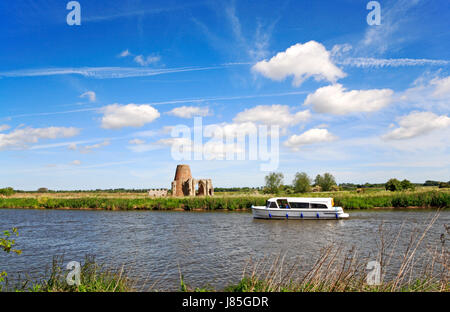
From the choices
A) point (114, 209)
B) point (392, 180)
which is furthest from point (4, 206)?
point (392, 180)

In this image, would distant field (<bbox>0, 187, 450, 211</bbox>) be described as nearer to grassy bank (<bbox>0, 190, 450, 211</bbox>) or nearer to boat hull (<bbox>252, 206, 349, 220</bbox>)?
grassy bank (<bbox>0, 190, 450, 211</bbox>)

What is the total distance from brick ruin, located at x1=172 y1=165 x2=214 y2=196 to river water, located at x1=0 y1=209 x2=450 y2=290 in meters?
35.2

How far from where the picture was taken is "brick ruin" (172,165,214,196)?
208 ft

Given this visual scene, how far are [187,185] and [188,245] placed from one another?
149 ft

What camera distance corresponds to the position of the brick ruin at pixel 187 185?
63.5 m

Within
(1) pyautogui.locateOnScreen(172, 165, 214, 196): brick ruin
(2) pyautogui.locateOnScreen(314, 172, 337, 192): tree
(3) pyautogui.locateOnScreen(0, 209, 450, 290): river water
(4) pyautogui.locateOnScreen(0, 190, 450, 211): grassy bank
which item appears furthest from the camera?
(2) pyautogui.locateOnScreen(314, 172, 337, 192): tree

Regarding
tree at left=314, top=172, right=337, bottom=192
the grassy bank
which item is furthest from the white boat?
tree at left=314, top=172, right=337, bottom=192

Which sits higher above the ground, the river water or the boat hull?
the boat hull

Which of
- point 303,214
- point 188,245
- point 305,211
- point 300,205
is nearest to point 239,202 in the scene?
point 300,205

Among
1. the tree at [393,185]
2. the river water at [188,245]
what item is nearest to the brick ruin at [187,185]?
the river water at [188,245]

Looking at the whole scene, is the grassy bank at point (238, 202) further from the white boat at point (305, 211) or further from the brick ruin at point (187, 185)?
the brick ruin at point (187, 185)

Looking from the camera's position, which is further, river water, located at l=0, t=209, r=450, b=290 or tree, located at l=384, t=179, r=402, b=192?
tree, located at l=384, t=179, r=402, b=192
